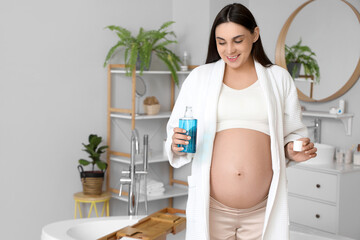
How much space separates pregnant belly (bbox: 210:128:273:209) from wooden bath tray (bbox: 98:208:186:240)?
48 centimetres

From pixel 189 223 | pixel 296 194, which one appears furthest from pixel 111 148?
pixel 189 223

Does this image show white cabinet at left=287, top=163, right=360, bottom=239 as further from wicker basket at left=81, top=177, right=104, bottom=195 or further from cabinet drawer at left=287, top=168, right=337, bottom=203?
wicker basket at left=81, top=177, right=104, bottom=195

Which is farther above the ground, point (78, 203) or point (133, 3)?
point (133, 3)

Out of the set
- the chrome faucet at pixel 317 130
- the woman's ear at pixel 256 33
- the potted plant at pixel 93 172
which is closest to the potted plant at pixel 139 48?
the potted plant at pixel 93 172

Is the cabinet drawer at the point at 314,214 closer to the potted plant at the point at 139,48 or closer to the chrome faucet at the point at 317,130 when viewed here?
the chrome faucet at the point at 317,130

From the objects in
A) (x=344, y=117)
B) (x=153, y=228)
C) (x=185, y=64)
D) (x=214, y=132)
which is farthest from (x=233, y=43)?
(x=185, y=64)

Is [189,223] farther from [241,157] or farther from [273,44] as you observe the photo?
[273,44]

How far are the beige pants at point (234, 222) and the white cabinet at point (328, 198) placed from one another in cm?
154

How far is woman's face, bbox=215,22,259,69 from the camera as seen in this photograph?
5.44ft

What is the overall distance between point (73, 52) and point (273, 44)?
5.14ft

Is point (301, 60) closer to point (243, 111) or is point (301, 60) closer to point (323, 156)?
point (323, 156)

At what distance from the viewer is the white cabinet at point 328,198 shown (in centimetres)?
310

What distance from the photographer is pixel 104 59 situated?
12.5ft

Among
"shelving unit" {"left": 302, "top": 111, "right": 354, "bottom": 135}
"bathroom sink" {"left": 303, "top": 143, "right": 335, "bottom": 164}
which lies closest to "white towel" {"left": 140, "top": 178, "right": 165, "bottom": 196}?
"bathroom sink" {"left": 303, "top": 143, "right": 335, "bottom": 164}
